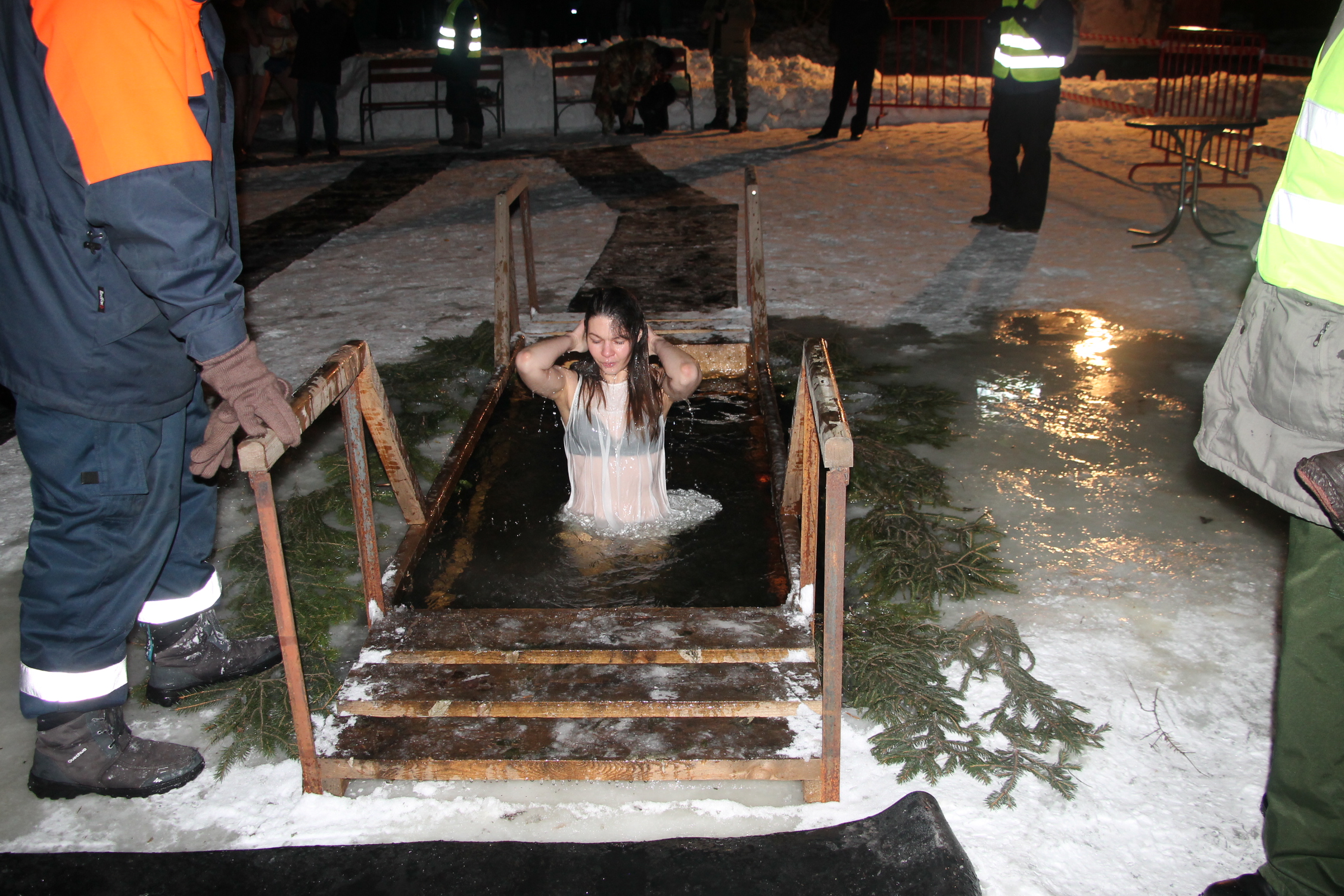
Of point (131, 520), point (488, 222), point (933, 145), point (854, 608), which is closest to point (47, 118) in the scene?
point (131, 520)

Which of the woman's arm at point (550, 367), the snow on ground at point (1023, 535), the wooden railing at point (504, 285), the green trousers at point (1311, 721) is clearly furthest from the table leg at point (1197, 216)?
the green trousers at point (1311, 721)

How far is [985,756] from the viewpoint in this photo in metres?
2.59

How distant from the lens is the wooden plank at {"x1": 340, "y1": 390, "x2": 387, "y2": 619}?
9.36 feet

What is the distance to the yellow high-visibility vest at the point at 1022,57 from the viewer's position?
7.41 m

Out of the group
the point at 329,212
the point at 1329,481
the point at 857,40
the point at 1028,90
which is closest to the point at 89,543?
the point at 1329,481

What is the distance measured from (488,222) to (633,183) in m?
2.27

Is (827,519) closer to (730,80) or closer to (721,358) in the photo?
(721,358)

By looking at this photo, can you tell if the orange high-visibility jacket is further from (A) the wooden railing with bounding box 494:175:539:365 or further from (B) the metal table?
(B) the metal table

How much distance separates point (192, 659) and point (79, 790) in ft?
1.60

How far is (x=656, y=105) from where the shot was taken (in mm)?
14195

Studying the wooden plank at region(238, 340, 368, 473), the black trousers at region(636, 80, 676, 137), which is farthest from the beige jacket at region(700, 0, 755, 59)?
the wooden plank at region(238, 340, 368, 473)

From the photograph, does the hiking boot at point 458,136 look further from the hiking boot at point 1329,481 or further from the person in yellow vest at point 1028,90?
the hiking boot at point 1329,481

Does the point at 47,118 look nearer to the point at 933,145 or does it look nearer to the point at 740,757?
the point at 740,757

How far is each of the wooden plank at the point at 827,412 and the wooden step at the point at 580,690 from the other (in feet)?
2.29
